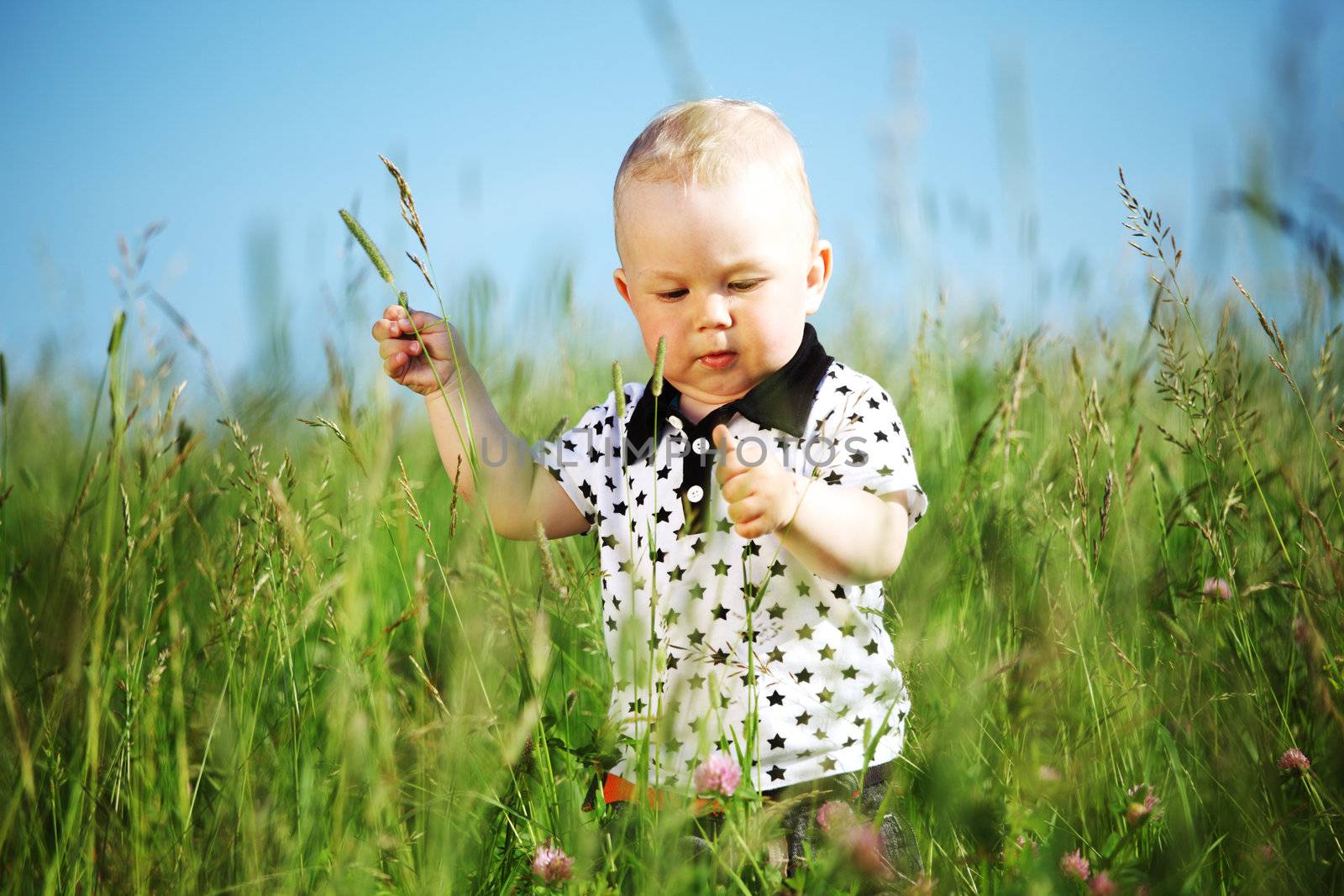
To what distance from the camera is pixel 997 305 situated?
3.11 m

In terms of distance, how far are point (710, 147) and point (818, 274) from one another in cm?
31

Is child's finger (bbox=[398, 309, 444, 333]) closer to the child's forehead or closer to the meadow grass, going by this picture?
the meadow grass

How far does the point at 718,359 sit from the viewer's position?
1.63 metres

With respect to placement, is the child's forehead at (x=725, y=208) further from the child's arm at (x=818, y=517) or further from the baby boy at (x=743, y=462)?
the child's arm at (x=818, y=517)

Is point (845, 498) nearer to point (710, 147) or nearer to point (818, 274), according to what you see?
point (818, 274)

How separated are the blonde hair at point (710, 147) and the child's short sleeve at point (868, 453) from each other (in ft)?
1.02

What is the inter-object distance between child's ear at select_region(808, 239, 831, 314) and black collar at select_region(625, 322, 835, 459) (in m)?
0.06

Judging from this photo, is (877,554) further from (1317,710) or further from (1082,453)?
(1082,453)

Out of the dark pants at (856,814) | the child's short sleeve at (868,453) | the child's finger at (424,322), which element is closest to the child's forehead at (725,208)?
the child's short sleeve at (868,453)

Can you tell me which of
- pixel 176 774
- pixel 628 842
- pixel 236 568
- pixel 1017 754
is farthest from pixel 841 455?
pixel 176 774

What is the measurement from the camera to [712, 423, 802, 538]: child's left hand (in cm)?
135

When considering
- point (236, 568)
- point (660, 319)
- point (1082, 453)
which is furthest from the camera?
point (1082, 453)

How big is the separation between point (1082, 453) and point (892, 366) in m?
1.88

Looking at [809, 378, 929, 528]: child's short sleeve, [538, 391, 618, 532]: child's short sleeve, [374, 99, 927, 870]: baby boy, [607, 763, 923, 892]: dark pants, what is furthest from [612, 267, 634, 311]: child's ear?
[607, 763, 923, 892]: dark pants
